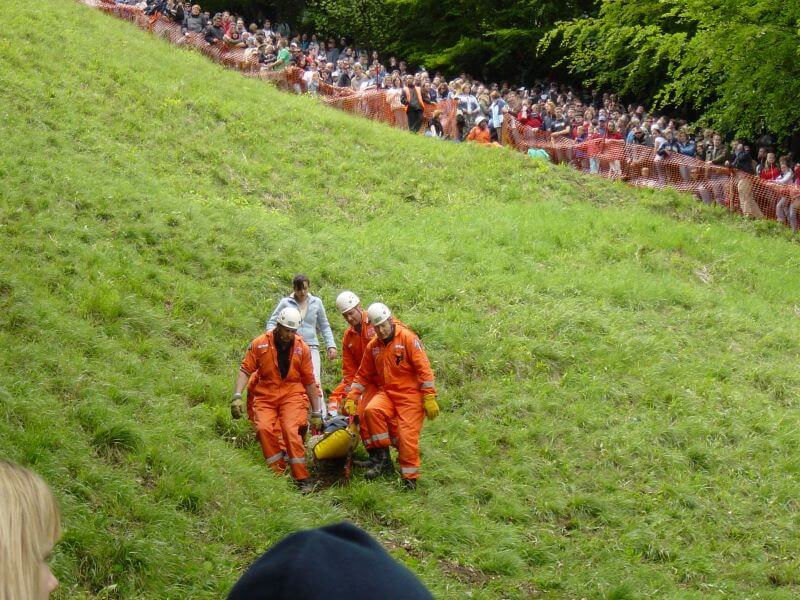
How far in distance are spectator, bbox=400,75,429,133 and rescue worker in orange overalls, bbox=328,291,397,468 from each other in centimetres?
1533

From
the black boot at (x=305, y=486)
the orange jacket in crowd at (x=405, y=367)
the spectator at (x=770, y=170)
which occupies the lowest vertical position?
the black boot at (x=305, y=486)

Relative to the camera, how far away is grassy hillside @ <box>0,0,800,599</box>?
28.7ft

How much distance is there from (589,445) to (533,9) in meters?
29.0

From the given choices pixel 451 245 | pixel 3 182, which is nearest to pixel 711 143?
pixel 451 245

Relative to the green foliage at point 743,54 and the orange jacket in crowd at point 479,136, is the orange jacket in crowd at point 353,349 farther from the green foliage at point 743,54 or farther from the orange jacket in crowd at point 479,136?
the orange jacket in crowd at point 479,136

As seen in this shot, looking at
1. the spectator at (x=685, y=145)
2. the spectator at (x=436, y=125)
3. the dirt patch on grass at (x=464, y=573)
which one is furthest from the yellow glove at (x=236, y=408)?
the spectator at (x=436, y=125)

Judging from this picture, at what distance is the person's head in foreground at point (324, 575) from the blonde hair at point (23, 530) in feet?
1.54

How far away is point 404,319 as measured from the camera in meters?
14.6

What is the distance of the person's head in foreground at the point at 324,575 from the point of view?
180 centimetres

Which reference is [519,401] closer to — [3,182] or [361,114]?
[3,182]

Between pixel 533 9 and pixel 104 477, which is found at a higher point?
pixel 533 9

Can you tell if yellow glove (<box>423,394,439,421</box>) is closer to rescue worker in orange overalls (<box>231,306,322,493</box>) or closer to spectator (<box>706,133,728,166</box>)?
rescue worker in orange overalls (<box>231,306,322,493</box>)

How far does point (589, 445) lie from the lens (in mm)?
11953

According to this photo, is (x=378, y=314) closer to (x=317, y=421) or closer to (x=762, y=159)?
(x=317, y=421)
